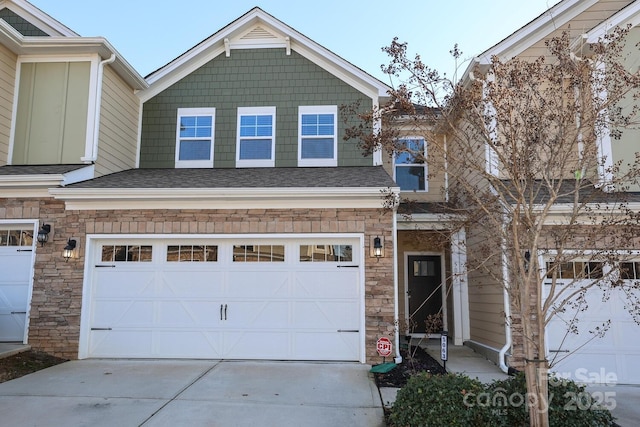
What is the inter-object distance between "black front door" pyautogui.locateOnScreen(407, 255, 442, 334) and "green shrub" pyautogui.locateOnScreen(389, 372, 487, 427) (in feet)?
21.5

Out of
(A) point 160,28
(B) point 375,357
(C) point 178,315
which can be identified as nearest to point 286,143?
(C) point 178,315

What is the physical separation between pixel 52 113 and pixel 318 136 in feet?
18.6

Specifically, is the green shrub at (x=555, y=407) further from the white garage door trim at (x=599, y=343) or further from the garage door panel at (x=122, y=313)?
the garage door panel at (x=122, y=313)

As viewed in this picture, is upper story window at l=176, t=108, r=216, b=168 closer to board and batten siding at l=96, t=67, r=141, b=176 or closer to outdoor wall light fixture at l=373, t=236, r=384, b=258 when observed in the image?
board and batten siding at l=96, t=67, r=141, b=176

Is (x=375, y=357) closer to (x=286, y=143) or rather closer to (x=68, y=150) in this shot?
(x=286, y=143)

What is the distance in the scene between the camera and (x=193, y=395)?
5.84 m

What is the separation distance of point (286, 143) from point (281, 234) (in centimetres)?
316

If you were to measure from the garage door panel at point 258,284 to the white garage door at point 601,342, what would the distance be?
15.2 ft

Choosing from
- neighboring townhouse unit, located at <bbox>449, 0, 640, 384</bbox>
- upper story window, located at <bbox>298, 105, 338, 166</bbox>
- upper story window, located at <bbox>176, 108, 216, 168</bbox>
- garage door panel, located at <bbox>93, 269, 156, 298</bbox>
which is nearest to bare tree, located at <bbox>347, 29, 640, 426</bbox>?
neighboring townhouse unit, located at <bbox>449, 0, 640, 384</bbox>

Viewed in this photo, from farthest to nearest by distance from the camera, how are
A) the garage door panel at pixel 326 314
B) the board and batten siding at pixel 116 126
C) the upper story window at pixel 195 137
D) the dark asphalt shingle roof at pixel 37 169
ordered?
the upper story window at pixel 195 137, the board and batten siding at pixel 116 126, the dark asphalt shingle roof at pixel 37 169, the garage door panel at pixel 326 314

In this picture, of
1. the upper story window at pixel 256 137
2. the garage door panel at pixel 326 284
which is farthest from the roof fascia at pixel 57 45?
the garage door panel at pixel 326 284

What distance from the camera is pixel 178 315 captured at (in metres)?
8.00

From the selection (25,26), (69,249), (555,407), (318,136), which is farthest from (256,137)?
(555,407)

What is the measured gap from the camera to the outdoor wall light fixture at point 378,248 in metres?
7.66
